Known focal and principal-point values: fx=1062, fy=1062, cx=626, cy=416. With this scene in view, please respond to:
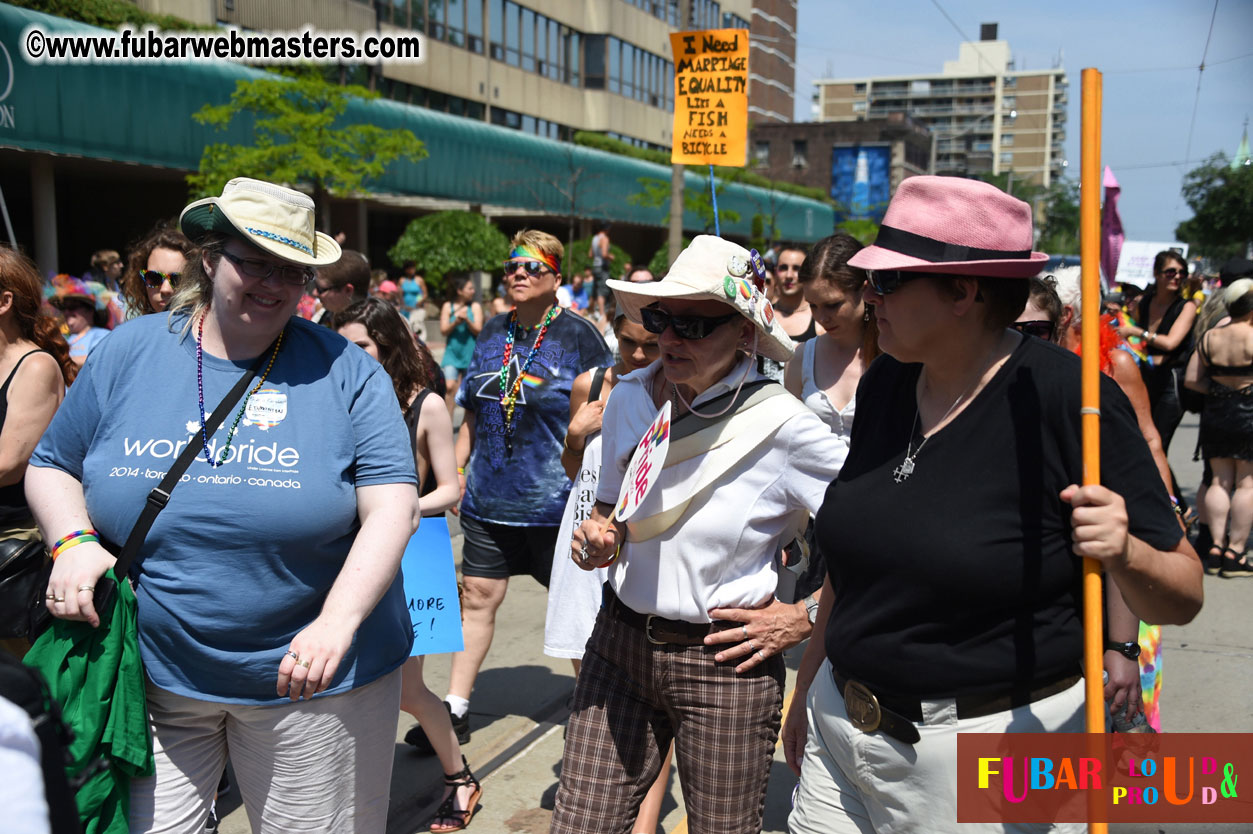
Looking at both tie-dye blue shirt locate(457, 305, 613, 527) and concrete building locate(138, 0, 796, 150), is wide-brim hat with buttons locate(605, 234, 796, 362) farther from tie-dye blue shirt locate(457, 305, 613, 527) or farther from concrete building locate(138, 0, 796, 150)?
concrete building locate(138, 0, 796, 150)

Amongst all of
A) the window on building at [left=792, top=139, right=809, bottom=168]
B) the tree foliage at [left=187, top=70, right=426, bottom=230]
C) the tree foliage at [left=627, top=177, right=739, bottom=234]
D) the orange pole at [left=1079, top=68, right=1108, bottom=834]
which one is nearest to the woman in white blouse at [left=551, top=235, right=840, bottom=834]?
the orange pole at [left=1079, top=68, right=1108, bottom=834]

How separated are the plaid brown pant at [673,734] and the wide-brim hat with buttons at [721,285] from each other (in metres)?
0.82

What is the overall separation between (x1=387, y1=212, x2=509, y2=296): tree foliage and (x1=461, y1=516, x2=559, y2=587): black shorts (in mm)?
20897

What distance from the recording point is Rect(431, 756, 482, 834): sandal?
3830mm

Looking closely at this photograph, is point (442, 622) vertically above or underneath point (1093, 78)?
underneath

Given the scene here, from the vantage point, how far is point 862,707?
215cm

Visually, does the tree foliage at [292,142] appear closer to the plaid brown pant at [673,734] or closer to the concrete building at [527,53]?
the concrete building at [527,53]

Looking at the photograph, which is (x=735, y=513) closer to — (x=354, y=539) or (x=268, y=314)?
(x=354, y=539)

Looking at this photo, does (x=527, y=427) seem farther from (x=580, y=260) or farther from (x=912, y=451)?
(x=580, y=260)

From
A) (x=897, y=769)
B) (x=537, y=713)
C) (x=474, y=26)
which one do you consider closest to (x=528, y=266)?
(x=537, y=713)

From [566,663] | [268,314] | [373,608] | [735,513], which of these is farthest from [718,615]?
[566,663]

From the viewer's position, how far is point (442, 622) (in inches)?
149

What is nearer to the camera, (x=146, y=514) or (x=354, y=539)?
(x=146, y=514)

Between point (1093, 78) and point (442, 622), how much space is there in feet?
9.09
